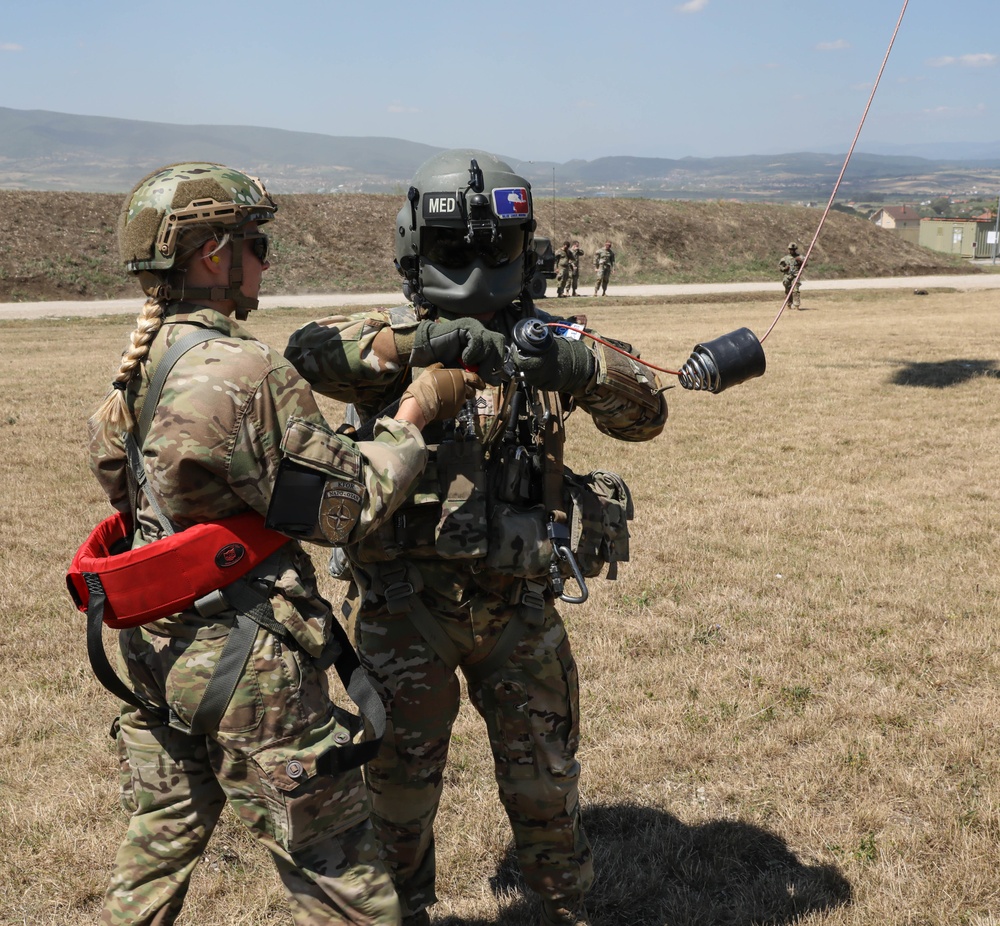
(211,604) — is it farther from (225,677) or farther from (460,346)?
(460,346)

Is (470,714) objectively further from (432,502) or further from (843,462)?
(843,462)

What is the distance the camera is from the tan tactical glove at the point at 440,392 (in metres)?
2.76

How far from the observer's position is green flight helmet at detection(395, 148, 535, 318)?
3.19m

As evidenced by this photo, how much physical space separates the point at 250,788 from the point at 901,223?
113427mm

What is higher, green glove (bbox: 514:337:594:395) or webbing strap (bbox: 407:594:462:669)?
green glove (bbox: 514:337:594:395)

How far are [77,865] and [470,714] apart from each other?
2016 millimetres

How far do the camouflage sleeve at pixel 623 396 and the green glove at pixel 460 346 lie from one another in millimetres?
394

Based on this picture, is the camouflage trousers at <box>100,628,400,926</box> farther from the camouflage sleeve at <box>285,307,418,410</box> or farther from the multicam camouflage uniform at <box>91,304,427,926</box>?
the camouflage sleeve at <box>285,307,418,410</box>

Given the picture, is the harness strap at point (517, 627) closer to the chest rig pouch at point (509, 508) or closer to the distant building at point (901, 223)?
the chest rig pouch at point (509, 508)

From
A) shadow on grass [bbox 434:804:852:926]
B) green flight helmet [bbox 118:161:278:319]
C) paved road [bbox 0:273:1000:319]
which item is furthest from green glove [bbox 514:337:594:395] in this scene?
paved road [bbox 0:273:1000:319]

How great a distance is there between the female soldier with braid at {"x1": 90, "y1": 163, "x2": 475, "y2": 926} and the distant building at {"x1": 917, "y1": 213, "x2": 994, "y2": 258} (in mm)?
79750

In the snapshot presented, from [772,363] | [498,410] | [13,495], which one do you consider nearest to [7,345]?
[13,495]

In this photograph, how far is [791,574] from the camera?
715 centimetres

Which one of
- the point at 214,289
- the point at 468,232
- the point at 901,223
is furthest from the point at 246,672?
the point at 901,223
